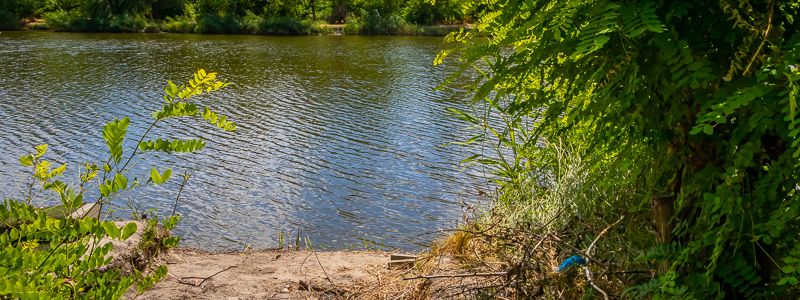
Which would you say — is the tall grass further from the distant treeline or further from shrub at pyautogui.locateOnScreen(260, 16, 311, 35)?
shrub at pyautogui.locateOnScreen(260, 16, 311, 35)

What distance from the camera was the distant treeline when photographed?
4362 centimetres

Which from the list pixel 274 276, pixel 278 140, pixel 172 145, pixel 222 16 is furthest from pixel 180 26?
pixel 172 145

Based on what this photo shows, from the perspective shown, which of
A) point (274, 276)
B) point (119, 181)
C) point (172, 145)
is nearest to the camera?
point (119, 181)

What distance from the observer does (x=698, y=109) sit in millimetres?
2699

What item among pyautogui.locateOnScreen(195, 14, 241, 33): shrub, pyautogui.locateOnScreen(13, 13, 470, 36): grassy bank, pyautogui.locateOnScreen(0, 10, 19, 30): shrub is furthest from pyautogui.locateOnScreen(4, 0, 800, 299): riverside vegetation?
pyautogui.locateOnScreen(0, 10, 19, 30): shrub

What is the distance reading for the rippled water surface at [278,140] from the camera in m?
10.4

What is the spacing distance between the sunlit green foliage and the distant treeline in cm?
3925

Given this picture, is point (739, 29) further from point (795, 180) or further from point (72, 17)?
point (72, 17)

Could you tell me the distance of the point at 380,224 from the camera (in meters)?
10.2

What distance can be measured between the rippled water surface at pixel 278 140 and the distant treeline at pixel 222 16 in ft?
52.5

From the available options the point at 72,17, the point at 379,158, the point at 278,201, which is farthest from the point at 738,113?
the point at 72,17

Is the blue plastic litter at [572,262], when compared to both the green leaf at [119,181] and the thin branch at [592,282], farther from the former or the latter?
the green leaf at [119,181]

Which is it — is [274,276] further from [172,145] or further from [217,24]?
[217,24]

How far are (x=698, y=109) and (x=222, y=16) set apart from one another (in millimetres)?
45038
